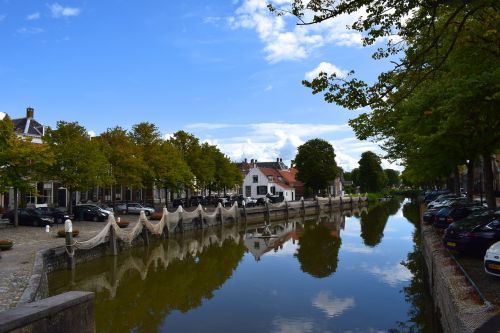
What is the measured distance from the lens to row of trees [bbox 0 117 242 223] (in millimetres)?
29000

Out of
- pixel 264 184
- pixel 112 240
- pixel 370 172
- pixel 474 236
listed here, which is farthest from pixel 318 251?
pixel 370 172

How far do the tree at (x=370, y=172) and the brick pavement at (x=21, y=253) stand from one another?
86737 mm

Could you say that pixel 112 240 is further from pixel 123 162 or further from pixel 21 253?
pixel 123 162

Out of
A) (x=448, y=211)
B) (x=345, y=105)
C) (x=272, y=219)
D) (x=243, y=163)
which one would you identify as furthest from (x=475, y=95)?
(x=243, y=163)

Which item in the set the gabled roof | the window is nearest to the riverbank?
the gabled roof

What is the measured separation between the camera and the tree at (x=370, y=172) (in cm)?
11025

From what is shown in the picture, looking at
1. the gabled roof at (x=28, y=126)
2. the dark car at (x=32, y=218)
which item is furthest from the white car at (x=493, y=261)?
the gabled roof at (x=28, y=126)

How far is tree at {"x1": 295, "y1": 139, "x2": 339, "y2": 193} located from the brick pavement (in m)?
48.3

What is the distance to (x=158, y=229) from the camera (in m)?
31.0

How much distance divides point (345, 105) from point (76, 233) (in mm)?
18959

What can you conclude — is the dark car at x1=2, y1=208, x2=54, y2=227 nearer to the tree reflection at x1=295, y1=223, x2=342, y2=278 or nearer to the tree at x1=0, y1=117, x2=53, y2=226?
the tree at x1=0, y1=117, x2=53, y2=226

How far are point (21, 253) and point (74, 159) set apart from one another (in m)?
15.4

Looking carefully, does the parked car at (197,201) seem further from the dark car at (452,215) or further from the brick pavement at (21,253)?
the dark car at (452,215)

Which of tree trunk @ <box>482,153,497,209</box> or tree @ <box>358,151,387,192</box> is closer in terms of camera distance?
tree trunk @ <box>482,153,497,209</box>
